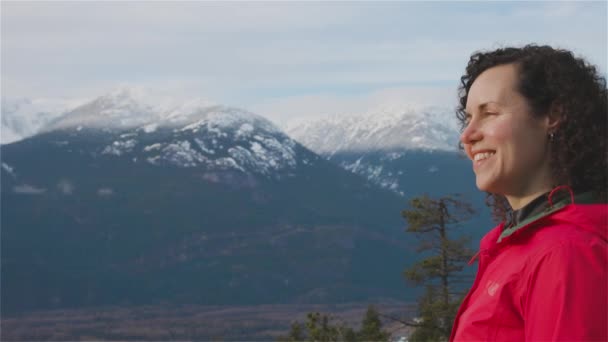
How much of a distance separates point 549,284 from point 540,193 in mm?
463

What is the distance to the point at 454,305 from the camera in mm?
22547

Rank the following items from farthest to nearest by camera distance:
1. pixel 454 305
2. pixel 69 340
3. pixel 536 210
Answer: pixel 69 340 < pixel 454 305 < pixel 536 210

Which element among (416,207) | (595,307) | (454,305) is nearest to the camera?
(595,307)

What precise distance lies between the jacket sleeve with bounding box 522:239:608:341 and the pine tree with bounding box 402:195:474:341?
20.1 m

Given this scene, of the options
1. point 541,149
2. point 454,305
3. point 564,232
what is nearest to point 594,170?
point 541,149

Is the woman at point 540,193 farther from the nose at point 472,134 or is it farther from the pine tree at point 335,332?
the pine tree at point 335,332

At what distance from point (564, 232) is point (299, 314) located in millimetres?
185369

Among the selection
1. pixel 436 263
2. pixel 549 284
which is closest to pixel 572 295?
pixel 549 284

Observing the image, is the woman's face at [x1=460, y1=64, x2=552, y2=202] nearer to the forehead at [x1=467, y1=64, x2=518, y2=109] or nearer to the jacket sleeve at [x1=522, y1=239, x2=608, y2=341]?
the forehead at [x1=467, y1=64, x2=518, y2=109]

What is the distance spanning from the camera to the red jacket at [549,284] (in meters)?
2.60

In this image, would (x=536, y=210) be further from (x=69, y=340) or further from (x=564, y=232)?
(x=69, y=340)

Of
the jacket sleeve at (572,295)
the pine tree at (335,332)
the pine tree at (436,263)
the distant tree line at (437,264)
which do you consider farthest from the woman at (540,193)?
the pine tree at (335,332)

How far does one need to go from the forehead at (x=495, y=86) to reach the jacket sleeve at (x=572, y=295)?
61 cm

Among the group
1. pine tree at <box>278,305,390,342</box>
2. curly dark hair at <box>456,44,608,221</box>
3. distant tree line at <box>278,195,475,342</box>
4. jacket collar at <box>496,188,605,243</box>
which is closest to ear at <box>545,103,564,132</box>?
curly dark hair at <box>456,44,608,221</box>
